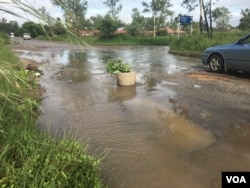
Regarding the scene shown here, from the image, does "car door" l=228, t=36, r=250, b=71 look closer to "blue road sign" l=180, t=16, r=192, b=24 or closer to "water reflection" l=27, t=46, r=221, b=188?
"water reflection" l=27, t=46, r=221, b=188

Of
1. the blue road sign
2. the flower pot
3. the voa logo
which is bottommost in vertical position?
the voa logo

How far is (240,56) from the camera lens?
31.8 feet

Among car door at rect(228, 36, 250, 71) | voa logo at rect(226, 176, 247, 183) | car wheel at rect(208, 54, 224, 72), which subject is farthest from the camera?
car wheel at rect(208, 54, 224, 72)

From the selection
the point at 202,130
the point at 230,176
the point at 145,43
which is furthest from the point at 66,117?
the point at 145,43

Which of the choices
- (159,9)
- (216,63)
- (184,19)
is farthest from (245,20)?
(216,63)

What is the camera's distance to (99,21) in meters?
41.6

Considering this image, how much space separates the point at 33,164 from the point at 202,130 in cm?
301

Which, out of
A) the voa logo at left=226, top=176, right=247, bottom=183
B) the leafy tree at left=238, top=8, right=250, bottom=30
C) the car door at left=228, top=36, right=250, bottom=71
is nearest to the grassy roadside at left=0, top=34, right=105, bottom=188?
the voa logo at left=226, top=176, right=247, bottom=183

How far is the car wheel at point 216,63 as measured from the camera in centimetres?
1062

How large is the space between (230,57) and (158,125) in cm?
589

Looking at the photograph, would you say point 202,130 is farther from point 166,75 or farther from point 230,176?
point 166,75

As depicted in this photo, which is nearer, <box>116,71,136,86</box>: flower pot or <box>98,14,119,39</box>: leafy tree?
<box>116,71,136,86</box>: flower pot

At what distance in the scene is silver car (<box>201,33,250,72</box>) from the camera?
9562 mm

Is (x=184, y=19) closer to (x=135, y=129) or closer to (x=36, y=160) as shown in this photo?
(x=135, y=129)
